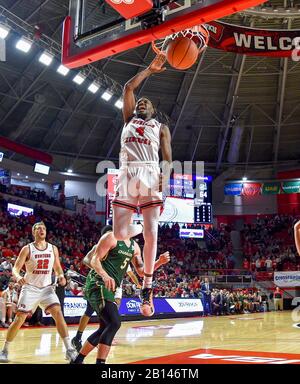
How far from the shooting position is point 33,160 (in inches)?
1127

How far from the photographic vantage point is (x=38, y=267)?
285 inches

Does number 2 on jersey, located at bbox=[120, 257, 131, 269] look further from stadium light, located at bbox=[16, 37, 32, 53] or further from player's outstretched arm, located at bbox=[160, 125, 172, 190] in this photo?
stadium light, located at bbox=[16, 37, 32, 53]

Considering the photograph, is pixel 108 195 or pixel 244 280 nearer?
pixel 108 195

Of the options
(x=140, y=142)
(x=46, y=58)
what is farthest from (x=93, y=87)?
(x=140, y=142)

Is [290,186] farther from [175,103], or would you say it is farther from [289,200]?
[175,103]

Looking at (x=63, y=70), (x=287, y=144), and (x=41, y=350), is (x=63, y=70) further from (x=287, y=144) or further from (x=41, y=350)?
(x=287, y=144)

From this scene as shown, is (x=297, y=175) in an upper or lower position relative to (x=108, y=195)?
upper

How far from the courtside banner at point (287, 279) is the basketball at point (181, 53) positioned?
23449mm

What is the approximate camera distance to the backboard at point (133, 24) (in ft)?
18.5

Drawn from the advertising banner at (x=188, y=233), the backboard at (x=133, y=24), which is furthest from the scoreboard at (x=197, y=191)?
the backboard at (x=133, y=24)

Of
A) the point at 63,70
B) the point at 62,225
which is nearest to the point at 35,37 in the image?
the point at 63,70

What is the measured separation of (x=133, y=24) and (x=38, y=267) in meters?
3.76

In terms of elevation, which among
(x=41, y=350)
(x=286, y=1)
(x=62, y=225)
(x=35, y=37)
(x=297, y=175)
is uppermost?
(x=286, y=1)

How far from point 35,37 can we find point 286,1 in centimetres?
1079
